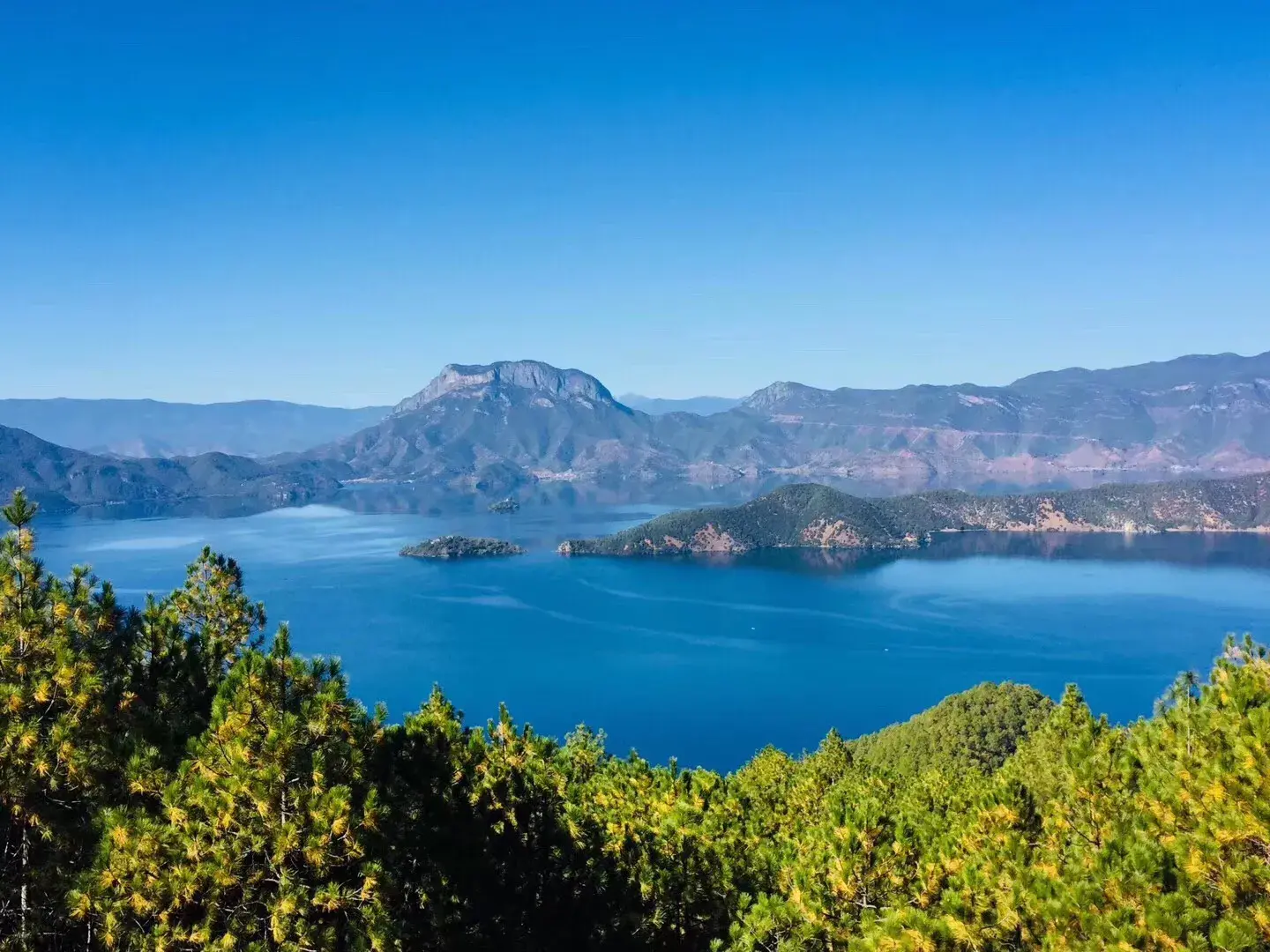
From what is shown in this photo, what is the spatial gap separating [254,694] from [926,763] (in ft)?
131

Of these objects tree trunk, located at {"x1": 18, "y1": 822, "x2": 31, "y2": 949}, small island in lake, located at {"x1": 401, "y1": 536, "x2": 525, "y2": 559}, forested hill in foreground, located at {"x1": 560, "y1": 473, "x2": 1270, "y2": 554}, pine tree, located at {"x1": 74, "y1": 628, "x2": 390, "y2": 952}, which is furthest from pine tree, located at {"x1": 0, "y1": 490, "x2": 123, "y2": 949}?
forested hill in foreground, located at {"x1": 560, "y1": 473, "x2": 1270, "y2": 554}

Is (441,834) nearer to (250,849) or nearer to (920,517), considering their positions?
(250,849)

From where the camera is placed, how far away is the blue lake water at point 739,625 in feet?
236

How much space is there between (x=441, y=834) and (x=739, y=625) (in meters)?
93.6

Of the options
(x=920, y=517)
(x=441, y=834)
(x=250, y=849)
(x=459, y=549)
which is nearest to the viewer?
(x=250, y=849)

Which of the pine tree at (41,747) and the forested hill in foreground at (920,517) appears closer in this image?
the pine tree at (41,747)

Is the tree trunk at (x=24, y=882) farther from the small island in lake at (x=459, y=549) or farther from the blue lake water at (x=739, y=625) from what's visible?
the small island in lake at (x=459, y=549)

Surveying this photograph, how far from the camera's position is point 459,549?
151125mm

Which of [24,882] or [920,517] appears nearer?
[24,882]

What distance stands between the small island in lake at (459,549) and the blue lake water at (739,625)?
560 cm

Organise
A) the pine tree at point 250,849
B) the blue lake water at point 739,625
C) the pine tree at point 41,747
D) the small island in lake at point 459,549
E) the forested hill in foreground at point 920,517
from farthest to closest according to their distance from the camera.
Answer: the forested hill in foreground at point 920,517 < the small island in lake at point 459,549 < the blue lake water at point 739,625 < the pine tree at point 41,747 < the pine tree at point 250,849

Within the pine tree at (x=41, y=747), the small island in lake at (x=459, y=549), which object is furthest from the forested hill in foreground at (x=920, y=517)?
the pine tree at (x=41, y=747)

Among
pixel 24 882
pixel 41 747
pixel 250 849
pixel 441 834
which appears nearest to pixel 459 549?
pixel 441 834

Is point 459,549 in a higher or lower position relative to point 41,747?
lower
